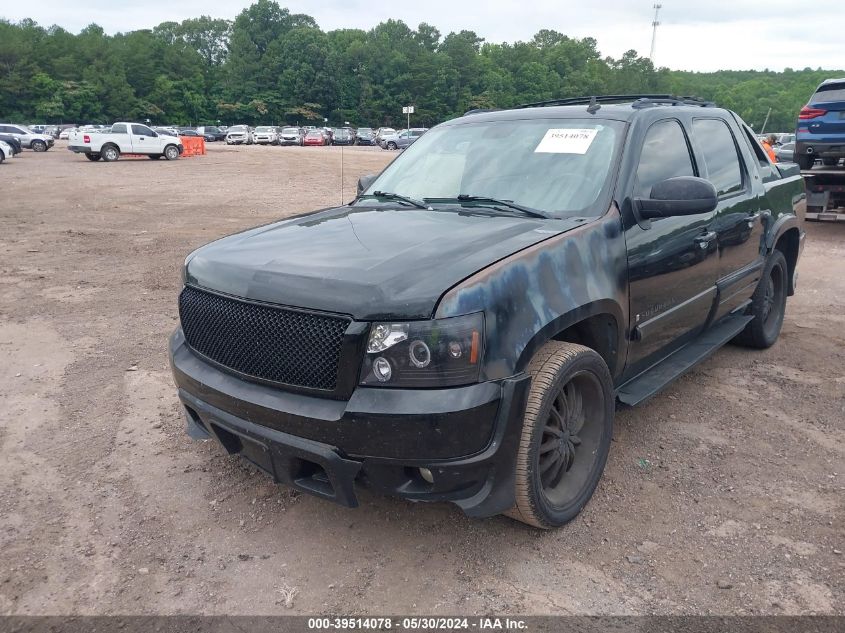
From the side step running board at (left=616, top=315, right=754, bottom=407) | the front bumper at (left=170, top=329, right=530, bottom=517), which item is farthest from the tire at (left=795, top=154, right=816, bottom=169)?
the front bumper at (left=170, top=329, right=530, bottom=517)

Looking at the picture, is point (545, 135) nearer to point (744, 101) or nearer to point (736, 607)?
point (736, 607)

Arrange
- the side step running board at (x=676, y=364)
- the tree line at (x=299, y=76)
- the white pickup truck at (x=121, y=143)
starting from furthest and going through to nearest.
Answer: the tree line at (x=299, y=76) < the white pickup truck at (x=121, y=143) < the side step running board at (x=676, y=364)

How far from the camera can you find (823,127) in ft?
35.9

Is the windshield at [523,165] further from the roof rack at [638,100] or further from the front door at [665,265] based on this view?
the roof rack at [638,100]

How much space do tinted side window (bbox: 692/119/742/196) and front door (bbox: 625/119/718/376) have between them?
24cm

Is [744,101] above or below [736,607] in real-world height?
above

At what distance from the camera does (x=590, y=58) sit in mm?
131875

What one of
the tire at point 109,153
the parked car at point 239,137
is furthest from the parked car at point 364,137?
the tire at point 109,153

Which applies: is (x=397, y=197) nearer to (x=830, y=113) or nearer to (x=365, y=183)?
(x=365, y=183)

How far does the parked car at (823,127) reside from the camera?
10.7 m

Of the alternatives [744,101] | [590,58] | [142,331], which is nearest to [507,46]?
[590,58]

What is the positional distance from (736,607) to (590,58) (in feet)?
472

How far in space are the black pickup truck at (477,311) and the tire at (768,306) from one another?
1000 millimetres

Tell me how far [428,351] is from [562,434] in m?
0.94
